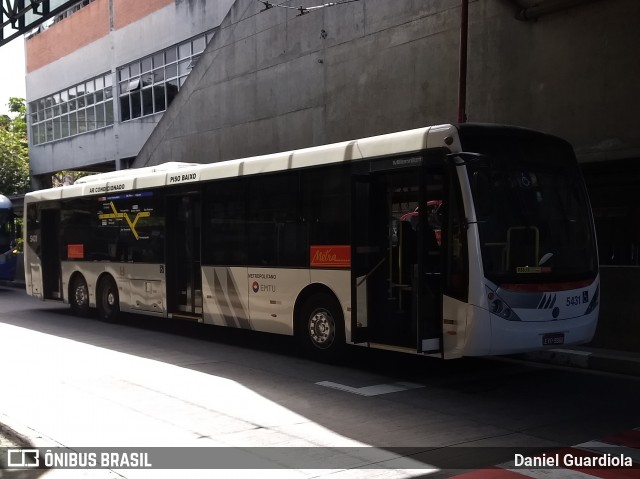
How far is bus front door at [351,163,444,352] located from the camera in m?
8.48

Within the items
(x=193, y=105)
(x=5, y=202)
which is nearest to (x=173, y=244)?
(x=193, y=105)

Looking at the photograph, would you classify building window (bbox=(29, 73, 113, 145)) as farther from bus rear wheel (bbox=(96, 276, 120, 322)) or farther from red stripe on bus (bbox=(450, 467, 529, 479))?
red stripe on bus (bbox=(450, 467, 529, 479))

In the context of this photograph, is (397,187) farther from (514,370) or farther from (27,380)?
(27,380)

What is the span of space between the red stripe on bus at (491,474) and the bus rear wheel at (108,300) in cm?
1097

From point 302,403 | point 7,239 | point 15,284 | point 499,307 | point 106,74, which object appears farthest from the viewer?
point 106,74

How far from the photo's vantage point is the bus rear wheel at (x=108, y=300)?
1514 cm

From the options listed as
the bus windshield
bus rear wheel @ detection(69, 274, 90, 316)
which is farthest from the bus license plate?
bus rear wheel @ detection(69, 274, 90, 316)

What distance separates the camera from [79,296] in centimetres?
1659

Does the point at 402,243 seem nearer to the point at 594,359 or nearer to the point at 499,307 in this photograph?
the point at 499,307

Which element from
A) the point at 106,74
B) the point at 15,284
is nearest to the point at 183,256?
the point at 15,284

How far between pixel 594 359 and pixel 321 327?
4.02m

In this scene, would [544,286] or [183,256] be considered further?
[183,256]

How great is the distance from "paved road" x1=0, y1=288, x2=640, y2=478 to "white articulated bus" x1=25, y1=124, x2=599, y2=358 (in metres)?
0.71

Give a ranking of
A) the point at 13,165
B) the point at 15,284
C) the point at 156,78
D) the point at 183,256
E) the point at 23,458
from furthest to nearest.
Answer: the point at 13,165, the point at 156,78, the point at 15,284, the point at 183,256, the point at 23,458
